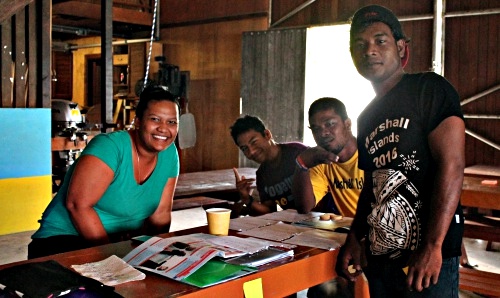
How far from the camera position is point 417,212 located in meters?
1.87

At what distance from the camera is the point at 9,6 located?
5.38m

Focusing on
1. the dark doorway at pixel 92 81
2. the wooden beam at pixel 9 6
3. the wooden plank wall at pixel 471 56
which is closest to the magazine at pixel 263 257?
the wooden beam at pixel 9 6

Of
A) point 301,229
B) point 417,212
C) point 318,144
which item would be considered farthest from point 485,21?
point 417,212

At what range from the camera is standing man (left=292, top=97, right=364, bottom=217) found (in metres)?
3.13

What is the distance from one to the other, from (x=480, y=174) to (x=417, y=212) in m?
5.00

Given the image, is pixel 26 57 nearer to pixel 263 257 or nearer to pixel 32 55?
pixel 32 55

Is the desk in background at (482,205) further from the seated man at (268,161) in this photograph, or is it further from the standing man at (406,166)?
the standing man at (406,166)

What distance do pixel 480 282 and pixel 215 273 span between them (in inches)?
81.7

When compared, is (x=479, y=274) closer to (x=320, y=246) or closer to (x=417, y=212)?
(x=320, y=246)

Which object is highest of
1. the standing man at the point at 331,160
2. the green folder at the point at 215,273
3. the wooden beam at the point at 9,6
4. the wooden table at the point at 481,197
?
the wooden beam at the point at 9,6

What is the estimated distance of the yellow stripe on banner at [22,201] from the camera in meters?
5.89

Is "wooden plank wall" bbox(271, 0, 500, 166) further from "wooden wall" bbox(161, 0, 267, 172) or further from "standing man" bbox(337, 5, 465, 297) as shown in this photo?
"standing man" bbox(337, 5, 465, 297)

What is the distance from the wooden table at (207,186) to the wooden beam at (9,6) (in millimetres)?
2310

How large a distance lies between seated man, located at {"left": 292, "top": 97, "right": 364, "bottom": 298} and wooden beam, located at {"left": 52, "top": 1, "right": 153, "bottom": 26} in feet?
26.4
